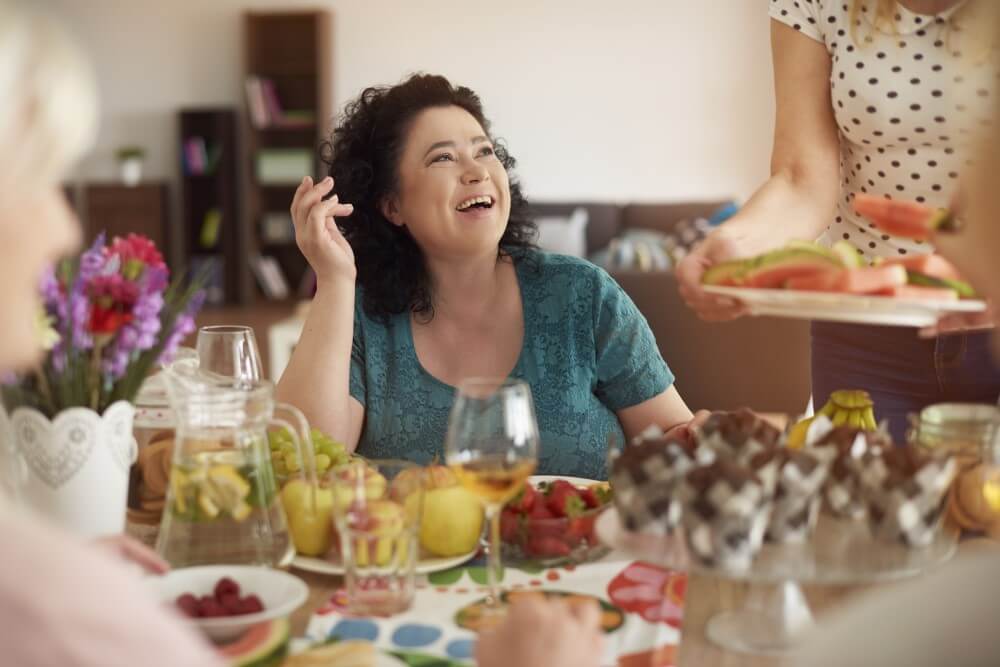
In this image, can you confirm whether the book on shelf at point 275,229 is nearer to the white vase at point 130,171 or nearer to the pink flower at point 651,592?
the white vase at point 130,171

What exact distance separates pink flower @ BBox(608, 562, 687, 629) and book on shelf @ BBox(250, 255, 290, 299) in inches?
287

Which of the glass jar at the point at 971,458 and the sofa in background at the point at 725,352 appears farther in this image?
the sofa in background at the point at 725,352

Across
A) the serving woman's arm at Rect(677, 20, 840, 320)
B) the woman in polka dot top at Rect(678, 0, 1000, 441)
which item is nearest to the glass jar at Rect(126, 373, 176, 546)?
the woman in polka dot top at Rect(678, 0, 1000, 441)

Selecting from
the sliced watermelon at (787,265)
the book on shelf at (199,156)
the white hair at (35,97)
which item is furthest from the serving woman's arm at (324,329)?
the book on shelf at (199,156)

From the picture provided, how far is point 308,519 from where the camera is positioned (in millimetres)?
1310

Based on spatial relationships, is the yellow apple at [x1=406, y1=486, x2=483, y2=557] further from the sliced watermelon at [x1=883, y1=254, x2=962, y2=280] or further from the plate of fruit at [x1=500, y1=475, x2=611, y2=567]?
the sliced watermelon at [x1=883, y1=254, x2=962, y2=280]

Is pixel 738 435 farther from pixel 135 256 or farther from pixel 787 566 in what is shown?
pixel 135 256

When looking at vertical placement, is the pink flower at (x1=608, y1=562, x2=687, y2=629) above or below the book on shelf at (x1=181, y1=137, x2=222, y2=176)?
below

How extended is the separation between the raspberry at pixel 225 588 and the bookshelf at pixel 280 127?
7.07m

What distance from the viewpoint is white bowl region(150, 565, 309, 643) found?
1.06 m

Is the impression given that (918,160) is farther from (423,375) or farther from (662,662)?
(662,662)

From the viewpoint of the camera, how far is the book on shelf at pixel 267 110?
8.00 meters

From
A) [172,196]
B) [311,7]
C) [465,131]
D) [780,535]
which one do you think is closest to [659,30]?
[311,7]

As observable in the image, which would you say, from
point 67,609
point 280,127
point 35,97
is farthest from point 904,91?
point 280,127
